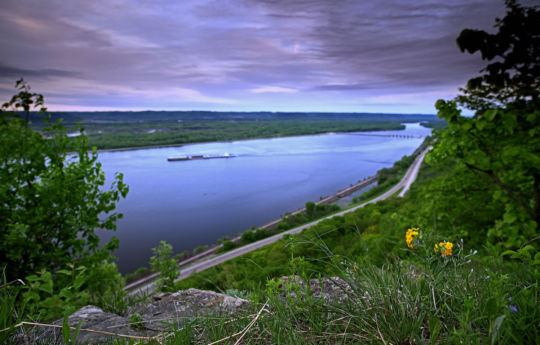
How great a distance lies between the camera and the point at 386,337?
1.35m

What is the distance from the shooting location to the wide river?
34.5 m

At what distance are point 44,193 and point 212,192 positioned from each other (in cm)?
4872

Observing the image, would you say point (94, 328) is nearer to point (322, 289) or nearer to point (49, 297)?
point (49, 297)

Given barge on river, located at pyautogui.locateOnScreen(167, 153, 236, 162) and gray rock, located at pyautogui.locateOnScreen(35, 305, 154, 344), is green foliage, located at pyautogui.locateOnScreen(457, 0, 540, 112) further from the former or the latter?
barge on river, located at pyautogui.locateOnScreen(167, 153, 236, 162)

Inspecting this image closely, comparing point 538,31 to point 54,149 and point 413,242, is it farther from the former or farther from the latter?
point 54,149

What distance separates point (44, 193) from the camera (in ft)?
14.8

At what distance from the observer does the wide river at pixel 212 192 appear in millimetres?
34531

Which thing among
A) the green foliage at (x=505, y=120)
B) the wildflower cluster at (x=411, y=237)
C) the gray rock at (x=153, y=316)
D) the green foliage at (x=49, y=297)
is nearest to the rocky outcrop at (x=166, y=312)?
the gray rock at (x=153, y=316)

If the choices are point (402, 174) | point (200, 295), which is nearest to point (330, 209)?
point (402, 174)

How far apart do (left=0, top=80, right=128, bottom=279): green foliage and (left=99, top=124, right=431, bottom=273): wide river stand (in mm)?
25652

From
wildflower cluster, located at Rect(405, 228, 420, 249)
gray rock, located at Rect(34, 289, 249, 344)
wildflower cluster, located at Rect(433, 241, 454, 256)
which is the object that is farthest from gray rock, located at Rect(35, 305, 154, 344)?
wildflower cluster, located at Rect(433, 241, 454, 256)

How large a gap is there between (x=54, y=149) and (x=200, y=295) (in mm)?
4352

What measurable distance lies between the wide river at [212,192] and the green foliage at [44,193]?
25.7 m

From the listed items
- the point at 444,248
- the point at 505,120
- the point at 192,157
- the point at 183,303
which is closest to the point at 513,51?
the point at 505,120
